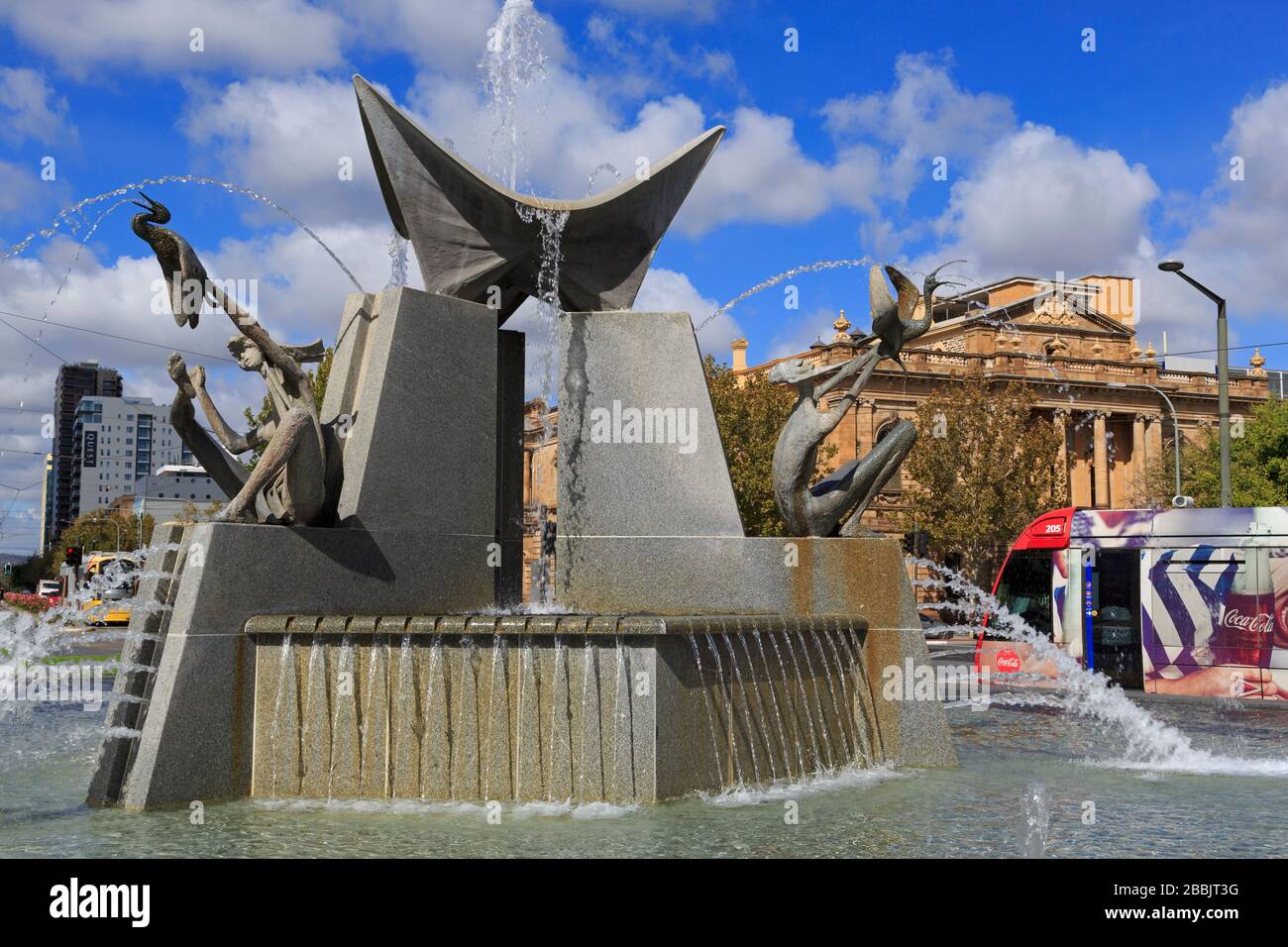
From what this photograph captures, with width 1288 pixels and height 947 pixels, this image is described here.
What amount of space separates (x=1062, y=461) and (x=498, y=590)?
165 feet

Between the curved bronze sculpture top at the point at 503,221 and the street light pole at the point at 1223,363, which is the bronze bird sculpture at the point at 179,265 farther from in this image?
the street light pole at the point at 1223,363

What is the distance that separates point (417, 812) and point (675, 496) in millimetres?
4018

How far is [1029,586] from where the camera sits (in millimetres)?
23062

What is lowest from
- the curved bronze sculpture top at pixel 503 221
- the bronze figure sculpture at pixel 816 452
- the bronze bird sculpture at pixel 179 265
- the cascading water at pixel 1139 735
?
the cascading water at pixel 1139 735

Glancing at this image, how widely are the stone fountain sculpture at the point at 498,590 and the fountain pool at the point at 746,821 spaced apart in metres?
0.37

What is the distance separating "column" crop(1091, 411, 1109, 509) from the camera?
67375 millimetres

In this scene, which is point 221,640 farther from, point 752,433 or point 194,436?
point 752,433

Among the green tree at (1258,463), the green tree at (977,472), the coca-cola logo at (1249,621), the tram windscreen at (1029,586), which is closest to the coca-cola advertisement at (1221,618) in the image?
the coca-cola logo at (1249,621)

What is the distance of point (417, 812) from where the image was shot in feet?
26.8

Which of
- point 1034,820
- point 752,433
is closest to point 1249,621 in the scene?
point 1034,820

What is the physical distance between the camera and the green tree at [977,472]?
1909 inches

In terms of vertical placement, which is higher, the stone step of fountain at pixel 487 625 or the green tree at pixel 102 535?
the green tree at pixel 102 535
